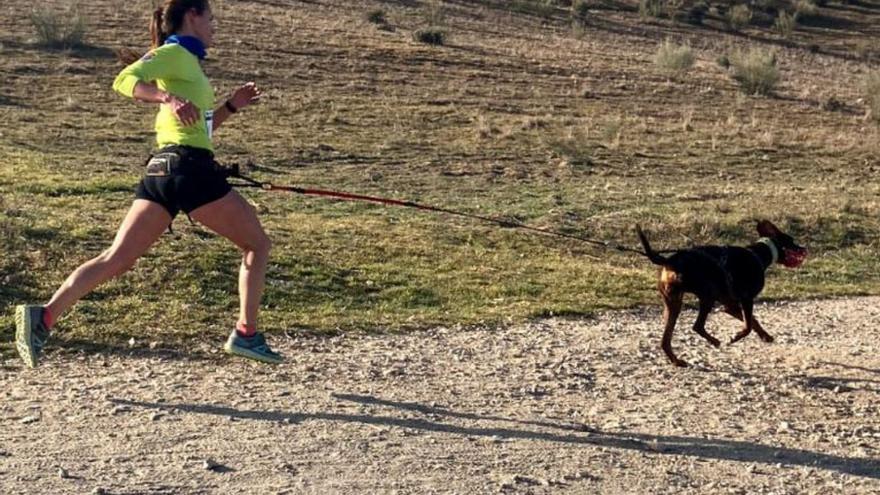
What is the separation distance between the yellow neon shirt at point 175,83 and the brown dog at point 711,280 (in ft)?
9.08

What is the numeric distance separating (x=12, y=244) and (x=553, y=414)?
490 cm

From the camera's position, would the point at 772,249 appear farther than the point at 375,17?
No

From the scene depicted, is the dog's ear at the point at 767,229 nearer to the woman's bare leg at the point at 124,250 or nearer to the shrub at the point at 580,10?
the woman's bare leg at the point at 124,250

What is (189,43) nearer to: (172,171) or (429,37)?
(172,171)

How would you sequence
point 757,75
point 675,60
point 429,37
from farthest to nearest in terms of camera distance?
point 429,37 → point 675,60 → point 757,75

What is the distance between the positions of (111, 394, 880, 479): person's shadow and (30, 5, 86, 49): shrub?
72.3 ft

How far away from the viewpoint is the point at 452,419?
6.53 meters

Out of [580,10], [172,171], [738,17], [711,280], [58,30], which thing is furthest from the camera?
[738,17]

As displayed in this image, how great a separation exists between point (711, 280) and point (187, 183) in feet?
11.2

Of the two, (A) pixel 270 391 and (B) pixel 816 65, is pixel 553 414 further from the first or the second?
(B) pixel 816 65

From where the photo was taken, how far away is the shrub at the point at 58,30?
1071 inches

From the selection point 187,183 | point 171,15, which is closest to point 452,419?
point 187,183

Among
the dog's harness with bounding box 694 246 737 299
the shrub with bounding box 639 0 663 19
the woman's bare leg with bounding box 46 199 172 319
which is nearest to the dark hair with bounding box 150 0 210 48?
the woman's bare leg with bounding box 46 199 172 319

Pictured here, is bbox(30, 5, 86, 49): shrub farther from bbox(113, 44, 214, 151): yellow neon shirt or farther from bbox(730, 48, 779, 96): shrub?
bbox(113, 44, 214, 151): yellow neon shirt
